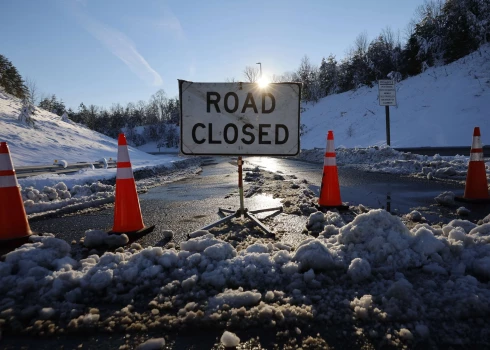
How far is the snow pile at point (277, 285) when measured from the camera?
5.20ft

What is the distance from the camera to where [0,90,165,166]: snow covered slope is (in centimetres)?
1831

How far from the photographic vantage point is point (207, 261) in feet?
7.16

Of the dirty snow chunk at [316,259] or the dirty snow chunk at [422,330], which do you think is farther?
the dirty snow chunk at [316,259]

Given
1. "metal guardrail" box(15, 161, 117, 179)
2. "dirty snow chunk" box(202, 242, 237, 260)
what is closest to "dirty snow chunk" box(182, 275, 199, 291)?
"dirty snow chunk" box(202, 242, 237, 260)

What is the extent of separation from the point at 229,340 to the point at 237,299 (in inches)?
13.1

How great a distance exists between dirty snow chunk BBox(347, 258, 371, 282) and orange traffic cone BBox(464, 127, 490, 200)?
12.1 feet

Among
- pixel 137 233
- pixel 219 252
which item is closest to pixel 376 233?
pixel 219 252

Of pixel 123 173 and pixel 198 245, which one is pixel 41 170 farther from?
pixel 198 245

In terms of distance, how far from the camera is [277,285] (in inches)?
76.9

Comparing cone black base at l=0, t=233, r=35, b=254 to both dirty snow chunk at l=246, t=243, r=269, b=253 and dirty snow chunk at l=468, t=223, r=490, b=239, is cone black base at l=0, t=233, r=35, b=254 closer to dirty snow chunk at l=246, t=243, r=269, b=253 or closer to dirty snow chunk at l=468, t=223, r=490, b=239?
dirty snow chunk at l=246, t=243, r=269, b=253

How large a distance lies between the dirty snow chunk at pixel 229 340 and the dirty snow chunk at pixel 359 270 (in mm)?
939

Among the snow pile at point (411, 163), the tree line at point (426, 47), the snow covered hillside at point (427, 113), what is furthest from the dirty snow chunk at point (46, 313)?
the tree line at point (426, 47)

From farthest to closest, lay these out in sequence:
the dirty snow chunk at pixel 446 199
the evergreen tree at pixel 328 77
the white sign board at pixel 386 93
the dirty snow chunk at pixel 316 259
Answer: the evergreen tree at pixel 328 77, the white sign board at pixel 386 93, the dirty snow chunk at pixel 446 199, the dirty snow chunk at pixel 316 259

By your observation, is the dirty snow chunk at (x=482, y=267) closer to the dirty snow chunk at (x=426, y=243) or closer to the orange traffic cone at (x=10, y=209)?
the dirty snow chunk at (x=426, y=243)
